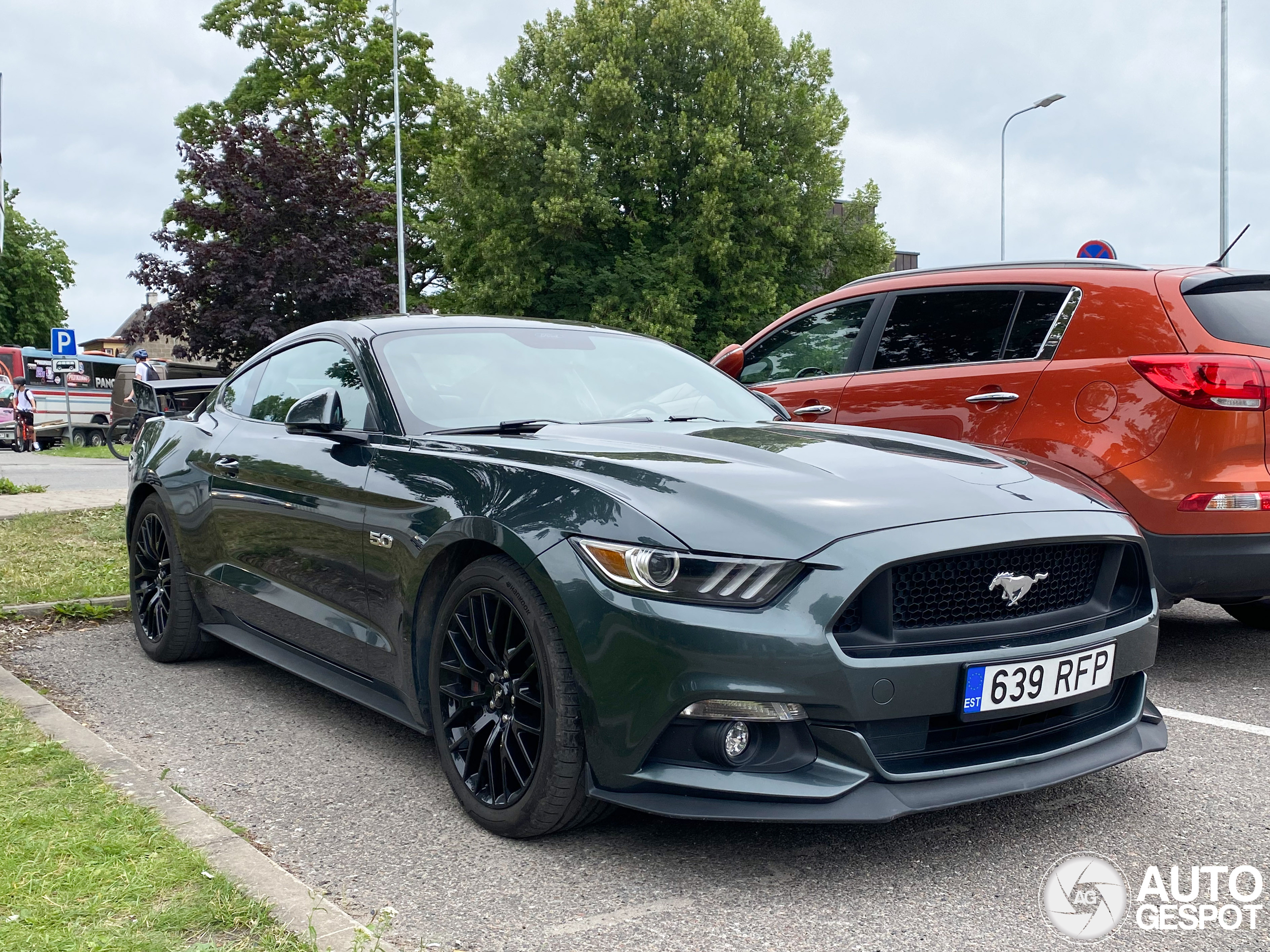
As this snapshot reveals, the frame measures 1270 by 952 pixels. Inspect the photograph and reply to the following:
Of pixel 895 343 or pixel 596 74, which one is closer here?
pixel 895 343

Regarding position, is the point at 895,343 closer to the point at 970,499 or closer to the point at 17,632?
the point at 970,499

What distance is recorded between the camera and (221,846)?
2.84 metres

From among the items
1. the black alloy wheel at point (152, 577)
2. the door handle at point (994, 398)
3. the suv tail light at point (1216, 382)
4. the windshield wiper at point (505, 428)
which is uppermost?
the suv tail light at point (1216, 382)

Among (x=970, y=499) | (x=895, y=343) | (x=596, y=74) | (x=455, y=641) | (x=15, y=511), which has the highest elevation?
(x=596, y=74)

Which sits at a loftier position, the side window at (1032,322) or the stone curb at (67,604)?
the side window at (1032,322)

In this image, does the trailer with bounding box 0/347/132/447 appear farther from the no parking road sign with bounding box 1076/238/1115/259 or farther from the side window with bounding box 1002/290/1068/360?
the side window with bounding box 1002/290/1068/360

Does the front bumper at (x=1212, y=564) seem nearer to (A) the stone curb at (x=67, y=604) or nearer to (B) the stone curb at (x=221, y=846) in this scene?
(B) the stone curb at (x=221, y=846)

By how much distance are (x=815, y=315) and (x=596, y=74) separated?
2365 centimetres

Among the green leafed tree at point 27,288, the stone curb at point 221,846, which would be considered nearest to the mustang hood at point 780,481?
the stone curb at point 221,846

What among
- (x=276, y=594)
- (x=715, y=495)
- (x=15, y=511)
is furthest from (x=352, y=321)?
(x=15, y=511)

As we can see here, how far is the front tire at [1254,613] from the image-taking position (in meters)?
5.60

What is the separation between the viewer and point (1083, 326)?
4.81 m

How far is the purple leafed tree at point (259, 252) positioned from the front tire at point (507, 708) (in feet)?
80.1

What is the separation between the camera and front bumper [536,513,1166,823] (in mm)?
2600
